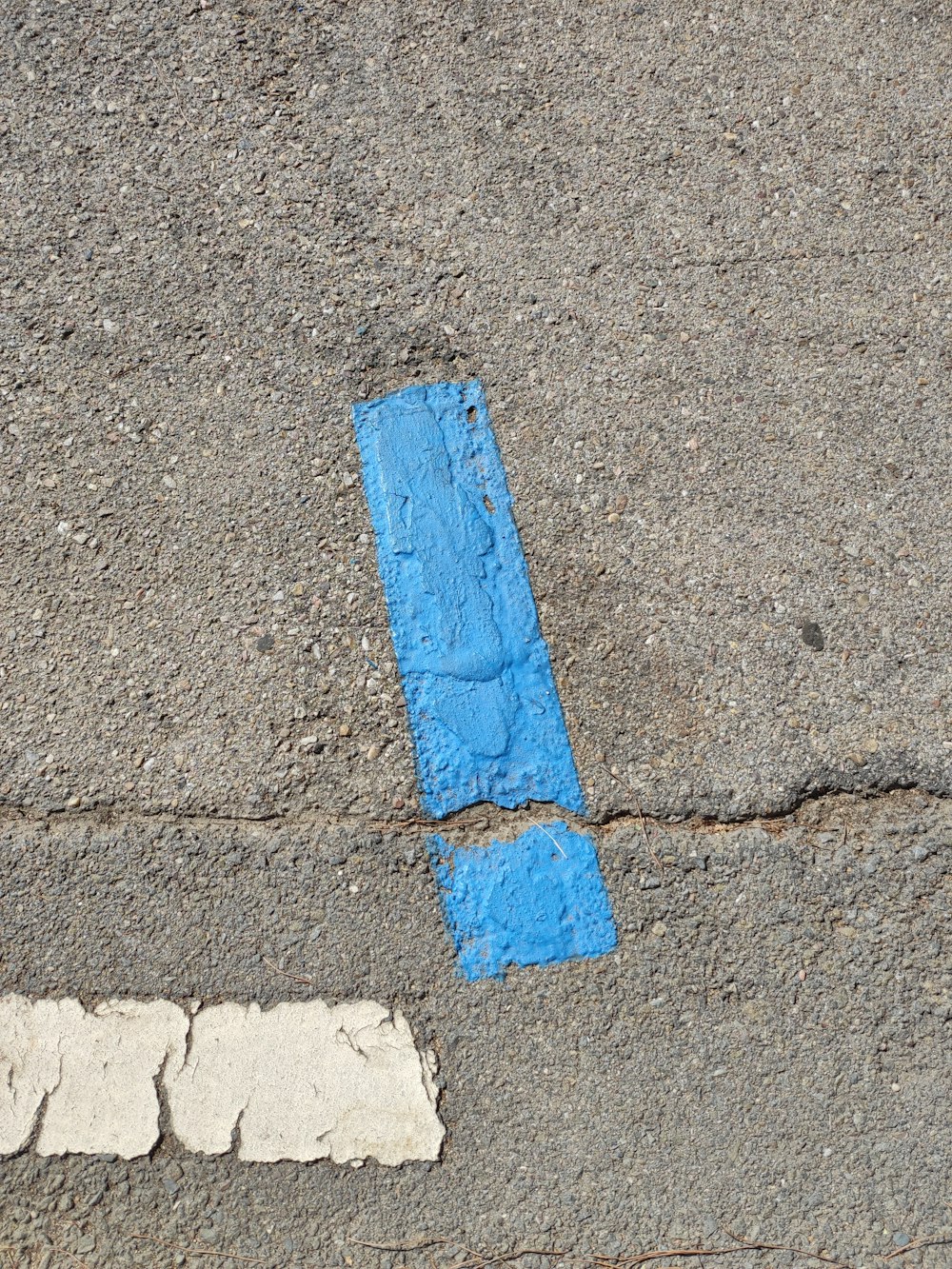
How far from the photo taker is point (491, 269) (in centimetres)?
262

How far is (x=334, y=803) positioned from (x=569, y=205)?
1.76 m

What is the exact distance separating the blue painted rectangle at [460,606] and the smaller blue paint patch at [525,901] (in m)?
0.10

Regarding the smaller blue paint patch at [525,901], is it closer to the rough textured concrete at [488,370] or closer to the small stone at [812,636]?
the rough textured concrete at [488,370]

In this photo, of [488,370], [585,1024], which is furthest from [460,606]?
[585,1024]

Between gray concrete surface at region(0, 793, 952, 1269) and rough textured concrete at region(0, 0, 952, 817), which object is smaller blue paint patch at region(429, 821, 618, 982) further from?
rough textured concrete at region(0, 0, 952, 817)

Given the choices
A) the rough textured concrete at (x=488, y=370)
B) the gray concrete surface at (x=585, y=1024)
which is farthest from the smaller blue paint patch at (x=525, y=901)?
the rough textured concrete at (x=488, y=370)

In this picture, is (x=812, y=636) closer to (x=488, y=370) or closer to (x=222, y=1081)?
(x=488, y=370)

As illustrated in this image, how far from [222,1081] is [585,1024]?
2.62 ft

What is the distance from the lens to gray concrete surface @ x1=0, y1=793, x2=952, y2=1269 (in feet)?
6.55

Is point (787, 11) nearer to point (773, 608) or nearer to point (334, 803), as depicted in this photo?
point (773, 608)

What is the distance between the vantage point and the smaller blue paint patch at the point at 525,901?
214 centimetres

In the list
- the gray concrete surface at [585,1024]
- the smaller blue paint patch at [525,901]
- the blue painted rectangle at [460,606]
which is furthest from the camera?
the blue painted rectangle at [460,606]

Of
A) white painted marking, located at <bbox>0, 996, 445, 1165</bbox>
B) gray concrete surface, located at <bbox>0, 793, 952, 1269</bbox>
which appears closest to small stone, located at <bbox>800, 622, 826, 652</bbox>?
gray concrete surface, located at <bbox>0, 793, 952, 1269</bbox>

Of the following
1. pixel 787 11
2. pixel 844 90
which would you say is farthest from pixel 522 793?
pixel 787 11
